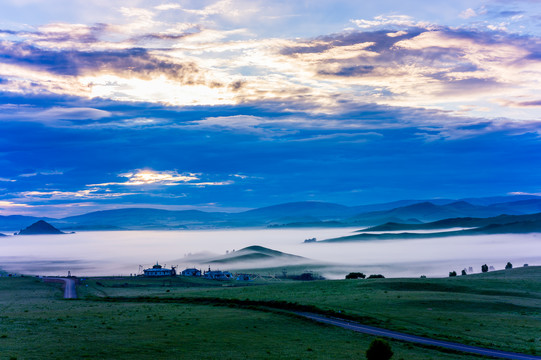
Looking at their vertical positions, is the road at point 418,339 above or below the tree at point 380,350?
below

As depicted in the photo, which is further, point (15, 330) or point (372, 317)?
point (372, 317)

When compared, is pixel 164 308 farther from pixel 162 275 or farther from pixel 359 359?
pixel 162 275

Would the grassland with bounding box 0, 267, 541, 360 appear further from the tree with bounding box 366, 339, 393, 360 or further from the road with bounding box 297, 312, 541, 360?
the tree with bounding box 366, 339, 393, 360

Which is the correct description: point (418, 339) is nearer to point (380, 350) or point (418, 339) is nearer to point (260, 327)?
point (380, 350)

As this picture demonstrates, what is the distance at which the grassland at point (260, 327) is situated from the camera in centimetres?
4141

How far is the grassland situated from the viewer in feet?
136

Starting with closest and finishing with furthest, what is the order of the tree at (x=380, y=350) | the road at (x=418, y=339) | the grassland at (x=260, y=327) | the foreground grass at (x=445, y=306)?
1. the tree at (x=380, y=350)
2. the grassland at (x=260, y=327)
3. the road at (x=418, y=339)
4. the foreground grass at (x=445, y=306)

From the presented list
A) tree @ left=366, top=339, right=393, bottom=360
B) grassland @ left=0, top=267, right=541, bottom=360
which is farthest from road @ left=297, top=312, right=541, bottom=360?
tree @ left=366, top=339, right=393, bottom=360

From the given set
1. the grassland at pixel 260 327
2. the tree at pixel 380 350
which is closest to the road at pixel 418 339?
the grassland at pixel 260 327

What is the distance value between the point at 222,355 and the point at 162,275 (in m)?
146

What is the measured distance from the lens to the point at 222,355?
133 feet

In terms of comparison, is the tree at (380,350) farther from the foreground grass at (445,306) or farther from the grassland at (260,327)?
the foreground grass at (445,306)

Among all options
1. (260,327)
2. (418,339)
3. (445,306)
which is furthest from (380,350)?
(445,306)

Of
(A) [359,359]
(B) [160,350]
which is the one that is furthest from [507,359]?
(B) [160,350]
